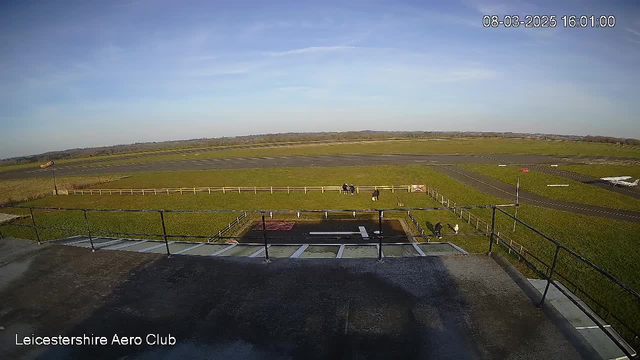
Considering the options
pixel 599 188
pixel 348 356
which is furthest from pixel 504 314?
pixel 599 188

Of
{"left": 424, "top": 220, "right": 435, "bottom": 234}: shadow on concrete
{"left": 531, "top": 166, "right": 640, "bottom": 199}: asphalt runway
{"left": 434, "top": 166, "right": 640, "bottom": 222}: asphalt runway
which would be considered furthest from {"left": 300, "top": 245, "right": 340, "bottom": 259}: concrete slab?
{"left": 531, "top": 166, "right": 640, "bottom": 199}: asphalt runway

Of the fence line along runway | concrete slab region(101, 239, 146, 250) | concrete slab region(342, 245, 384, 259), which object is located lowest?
the fence line along runway

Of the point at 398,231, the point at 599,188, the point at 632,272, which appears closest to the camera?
the point at 632,272

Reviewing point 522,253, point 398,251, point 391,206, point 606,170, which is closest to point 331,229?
point 391,206

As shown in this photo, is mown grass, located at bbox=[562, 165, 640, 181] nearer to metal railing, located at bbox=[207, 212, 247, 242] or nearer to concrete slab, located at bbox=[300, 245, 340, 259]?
metal railing, located at bbox=[207, 212, 247, 242]

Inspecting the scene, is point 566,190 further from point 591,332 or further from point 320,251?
point 320,251

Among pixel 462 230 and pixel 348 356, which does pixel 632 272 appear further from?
pixel 348 356
